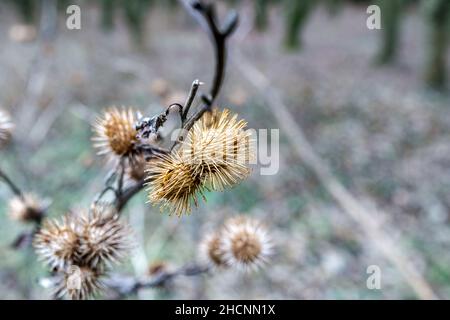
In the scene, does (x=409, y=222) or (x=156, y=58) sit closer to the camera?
(x=409, y=222)

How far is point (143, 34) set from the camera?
10977 millimetres

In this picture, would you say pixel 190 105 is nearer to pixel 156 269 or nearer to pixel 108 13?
pixel 156 269

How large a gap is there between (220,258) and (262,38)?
430 inches

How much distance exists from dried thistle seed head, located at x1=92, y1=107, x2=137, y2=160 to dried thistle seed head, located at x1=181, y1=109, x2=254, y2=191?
280 millimetres

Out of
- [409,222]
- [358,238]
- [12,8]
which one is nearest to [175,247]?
[358,238]

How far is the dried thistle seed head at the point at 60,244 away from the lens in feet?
3.41

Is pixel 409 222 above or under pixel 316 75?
under

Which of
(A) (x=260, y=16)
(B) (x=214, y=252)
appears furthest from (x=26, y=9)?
(B) (x=214, y=252)

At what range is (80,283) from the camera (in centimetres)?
97

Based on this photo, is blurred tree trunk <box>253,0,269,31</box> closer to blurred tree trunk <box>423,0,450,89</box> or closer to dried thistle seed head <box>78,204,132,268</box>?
blurred tree trunk <box>423,0,450,89</box>

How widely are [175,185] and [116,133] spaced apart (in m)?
0.37

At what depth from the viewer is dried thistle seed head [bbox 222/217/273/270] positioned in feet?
4.40

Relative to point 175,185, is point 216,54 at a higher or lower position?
higher

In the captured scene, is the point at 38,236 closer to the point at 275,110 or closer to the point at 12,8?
the point at 275,110
